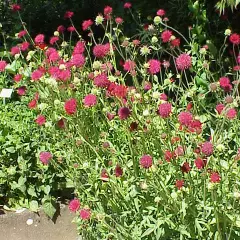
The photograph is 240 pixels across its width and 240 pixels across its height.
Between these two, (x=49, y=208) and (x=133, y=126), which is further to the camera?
(x=49, y=208)

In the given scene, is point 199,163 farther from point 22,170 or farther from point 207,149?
point 22,170

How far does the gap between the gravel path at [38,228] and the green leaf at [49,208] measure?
0.20 ft

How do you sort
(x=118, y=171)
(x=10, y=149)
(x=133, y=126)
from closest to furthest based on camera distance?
(x=133, y=126)
(x=118, y=171)
(x=10, y=149)

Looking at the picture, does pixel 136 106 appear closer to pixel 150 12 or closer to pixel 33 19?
pixel 150 12

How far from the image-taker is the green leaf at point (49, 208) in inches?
130

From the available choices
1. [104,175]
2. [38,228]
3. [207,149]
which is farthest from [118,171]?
[38,228]

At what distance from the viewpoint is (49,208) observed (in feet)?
10.8

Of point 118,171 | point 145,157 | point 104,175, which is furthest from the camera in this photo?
point 104,175

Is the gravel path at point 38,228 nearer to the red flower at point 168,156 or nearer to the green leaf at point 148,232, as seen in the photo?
the green leaf at point 148,232

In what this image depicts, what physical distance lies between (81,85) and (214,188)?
3.30ft

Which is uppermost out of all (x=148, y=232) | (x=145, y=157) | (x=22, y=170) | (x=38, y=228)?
(x=145, y=157)

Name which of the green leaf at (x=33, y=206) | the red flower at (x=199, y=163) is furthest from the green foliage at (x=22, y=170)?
the red flower at (x=199, y=163)

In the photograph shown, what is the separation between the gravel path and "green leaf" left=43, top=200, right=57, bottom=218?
0.20ft

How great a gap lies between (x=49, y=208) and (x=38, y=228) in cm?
16
